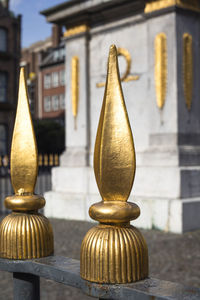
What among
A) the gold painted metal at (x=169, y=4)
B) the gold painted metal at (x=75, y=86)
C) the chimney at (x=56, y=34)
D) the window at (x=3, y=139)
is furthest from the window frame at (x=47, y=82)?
the gold painted metal at (x=169, y=4)

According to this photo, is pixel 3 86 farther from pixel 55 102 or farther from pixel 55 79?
pixel 55 79

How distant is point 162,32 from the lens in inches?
306

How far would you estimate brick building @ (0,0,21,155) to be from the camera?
96.9 ft

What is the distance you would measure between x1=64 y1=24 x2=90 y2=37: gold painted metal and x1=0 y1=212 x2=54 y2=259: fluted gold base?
8.42 metres

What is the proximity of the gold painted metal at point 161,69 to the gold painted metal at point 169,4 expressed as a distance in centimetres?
51

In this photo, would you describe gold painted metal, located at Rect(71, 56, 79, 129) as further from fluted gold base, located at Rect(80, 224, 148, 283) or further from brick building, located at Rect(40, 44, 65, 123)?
brick building, located at Rect(40, 44, 65, 123)

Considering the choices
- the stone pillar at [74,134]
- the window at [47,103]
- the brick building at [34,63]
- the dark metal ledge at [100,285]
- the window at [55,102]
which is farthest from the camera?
the brick building at [34,63]

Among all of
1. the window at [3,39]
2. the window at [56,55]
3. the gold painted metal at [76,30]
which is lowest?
the gold painted metal at [76,30]

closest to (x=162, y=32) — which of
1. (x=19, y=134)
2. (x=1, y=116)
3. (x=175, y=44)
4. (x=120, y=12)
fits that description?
(x=175, y=44)

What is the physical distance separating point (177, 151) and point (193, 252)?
2.09 meters

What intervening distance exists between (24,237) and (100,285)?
1.09ft

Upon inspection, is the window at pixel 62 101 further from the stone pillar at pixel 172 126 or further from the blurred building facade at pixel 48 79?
the stone pillar at pixel 172 126

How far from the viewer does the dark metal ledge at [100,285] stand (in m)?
0.91

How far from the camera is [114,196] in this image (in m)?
1.00
